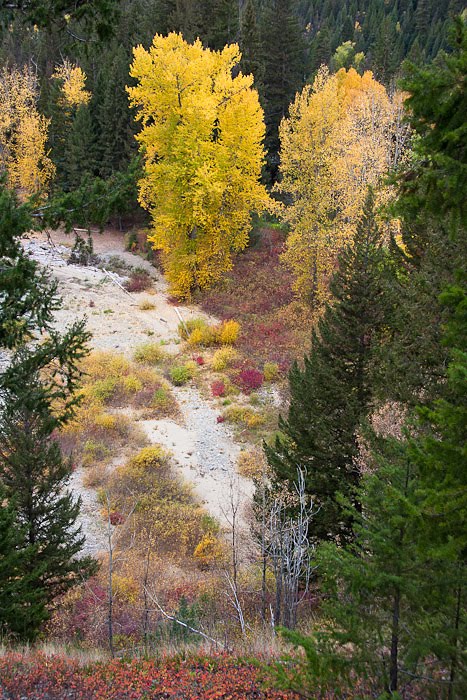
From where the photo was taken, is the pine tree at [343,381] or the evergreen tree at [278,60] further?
the evergreen tree at [278,60]

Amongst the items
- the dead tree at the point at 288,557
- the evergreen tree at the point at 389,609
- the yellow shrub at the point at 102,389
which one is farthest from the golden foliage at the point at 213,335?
the evergreen tree at the point at 389,609

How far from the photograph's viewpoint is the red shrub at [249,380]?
20.6 m

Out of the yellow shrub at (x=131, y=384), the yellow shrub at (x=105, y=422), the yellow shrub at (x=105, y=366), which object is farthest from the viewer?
the yellow shrub at (x=105, y=366)

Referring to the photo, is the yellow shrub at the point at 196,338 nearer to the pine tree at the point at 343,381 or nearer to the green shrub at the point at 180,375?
the green shrub at the point at 180,375

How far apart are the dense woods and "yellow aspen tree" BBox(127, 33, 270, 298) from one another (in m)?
0.14

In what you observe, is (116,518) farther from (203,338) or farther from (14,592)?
(203,338)

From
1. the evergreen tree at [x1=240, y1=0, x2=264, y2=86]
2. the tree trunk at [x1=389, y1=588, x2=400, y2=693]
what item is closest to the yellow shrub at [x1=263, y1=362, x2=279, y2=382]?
the tree trunk at [x1=389, y1=588, x2=400, y2=693]

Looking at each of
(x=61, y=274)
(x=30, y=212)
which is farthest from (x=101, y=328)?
(x=30, y=212)

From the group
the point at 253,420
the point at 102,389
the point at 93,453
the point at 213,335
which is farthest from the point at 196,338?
the point at 93,453

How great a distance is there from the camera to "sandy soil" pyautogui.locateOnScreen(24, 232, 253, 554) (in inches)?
597

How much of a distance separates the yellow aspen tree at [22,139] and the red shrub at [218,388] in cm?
2543

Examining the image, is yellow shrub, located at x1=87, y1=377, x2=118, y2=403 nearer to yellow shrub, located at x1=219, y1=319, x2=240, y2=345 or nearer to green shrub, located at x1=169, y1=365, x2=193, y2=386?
green shrub, located at x1=169, y1=365, x2=193, y2=386

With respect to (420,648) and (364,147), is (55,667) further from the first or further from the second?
(364,147)

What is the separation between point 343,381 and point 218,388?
31.9 ft
